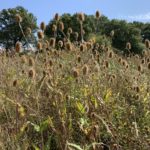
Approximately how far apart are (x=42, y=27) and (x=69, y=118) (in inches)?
39.4

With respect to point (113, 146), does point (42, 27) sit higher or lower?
higher

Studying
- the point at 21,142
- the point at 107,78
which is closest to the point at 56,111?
the point at 21,142

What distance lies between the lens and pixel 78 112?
10.4 ft

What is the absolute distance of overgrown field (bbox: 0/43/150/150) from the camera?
2848mm

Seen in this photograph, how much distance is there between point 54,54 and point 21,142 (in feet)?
5.64

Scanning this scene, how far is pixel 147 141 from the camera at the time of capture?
9.43ft

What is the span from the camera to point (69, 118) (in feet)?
9.98

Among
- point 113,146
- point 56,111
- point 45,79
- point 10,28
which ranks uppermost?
point 10,28

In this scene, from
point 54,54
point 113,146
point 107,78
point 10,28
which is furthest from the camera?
point 10,28

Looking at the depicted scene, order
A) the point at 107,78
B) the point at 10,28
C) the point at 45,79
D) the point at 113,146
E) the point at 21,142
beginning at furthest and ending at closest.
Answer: the point at 10,28 < the point at 107,78 < the point at 45,79 < the point at 21,142 < the point at 113,146

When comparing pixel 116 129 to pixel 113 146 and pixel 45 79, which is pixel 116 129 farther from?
pixel 45 79

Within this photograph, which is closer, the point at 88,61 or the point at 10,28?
the point at 88,61

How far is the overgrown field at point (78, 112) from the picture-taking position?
2.85 m

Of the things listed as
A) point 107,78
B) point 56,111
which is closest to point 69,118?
point 56,111
